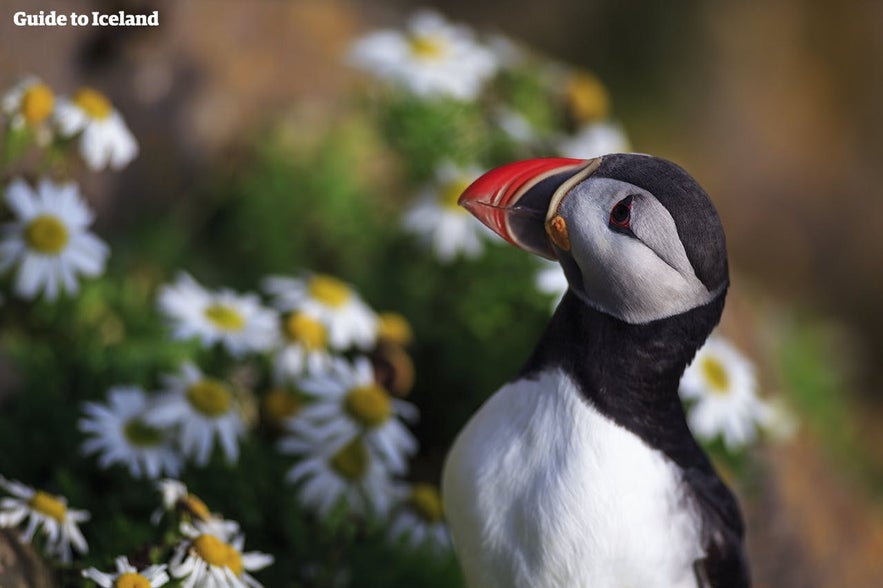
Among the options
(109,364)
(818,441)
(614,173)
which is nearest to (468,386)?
(109,364)

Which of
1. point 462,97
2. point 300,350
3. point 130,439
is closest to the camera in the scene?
point 130,439

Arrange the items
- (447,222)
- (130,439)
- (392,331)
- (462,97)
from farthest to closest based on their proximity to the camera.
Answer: (462,97)
(447,222)
(392,331)
(130,439)

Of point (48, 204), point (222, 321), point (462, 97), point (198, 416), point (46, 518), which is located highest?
point (462, 97)

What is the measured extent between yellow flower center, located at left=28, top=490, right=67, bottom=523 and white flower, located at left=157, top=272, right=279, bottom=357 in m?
0.46

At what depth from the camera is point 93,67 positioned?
2432 millimetres

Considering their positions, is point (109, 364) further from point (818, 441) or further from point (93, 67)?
point (818, 441)

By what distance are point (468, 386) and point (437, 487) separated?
0.81 feet

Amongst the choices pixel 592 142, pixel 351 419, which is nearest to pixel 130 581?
pixel 351 419

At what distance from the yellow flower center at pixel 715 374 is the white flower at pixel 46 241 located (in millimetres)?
1042

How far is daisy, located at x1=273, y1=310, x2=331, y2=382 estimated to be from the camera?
6.18ft

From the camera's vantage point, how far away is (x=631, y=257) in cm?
122

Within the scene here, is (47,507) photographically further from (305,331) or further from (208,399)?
(305,331)

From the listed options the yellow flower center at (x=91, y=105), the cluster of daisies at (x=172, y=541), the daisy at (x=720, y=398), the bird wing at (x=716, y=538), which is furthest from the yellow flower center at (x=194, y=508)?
the daisy at (x=720, y=398)

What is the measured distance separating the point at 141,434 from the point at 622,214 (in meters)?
0.85
